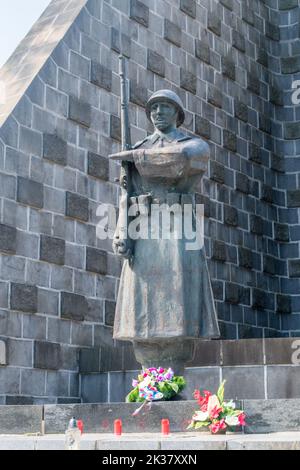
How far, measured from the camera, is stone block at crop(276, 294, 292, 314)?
54.2ft

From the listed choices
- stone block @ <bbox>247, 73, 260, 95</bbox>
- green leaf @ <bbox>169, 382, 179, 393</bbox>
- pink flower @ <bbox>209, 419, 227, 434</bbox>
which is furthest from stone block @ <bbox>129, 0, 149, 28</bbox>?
pink flower @ <bbox>209, 419, 227, 434</bbox>

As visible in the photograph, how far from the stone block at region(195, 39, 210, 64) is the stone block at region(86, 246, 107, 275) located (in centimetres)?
432

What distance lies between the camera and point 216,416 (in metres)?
7.50

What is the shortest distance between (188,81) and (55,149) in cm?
369

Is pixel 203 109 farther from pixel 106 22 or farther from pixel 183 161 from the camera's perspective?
pixel 183 161

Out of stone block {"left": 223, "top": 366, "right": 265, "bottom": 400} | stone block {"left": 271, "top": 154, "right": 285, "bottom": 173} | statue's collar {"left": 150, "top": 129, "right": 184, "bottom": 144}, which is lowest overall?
stone block {"left": 223, "top": 366, "right": 265, "bottom": 400}

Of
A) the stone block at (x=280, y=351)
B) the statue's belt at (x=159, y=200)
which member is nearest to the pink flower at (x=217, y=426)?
the statue's belt at (x=159, y=200)

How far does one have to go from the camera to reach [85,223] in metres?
12.4

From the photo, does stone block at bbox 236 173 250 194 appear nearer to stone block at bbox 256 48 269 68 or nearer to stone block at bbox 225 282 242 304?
stone block at bbox 225 282 242 304

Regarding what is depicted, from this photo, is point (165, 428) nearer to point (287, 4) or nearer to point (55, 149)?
point (55, 149)

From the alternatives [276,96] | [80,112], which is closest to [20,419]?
[80,112]

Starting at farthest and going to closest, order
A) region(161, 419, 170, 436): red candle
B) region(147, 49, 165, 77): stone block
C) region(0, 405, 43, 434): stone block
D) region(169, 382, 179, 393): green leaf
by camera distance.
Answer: region(147, 49, 165, 77): stone block, region(0, 405, 43, 434): stone block, region(169, 382, 179, 393): green leaf, region(161, 419, 170, 436): red candle

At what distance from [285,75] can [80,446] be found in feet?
39.0

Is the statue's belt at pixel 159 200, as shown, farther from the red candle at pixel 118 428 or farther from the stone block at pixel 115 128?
the stone block at pixel 115 128
